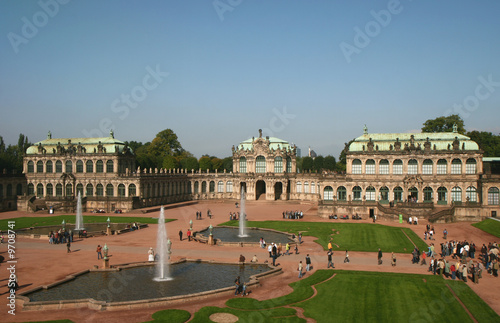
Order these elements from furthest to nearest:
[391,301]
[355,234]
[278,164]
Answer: [278,164] < [355,234] < [391,301]

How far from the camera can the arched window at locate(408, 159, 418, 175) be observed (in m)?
79.6

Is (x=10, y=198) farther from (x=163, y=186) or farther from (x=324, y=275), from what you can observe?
(x=324, y=275)

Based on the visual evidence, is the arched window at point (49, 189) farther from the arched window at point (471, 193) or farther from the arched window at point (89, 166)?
the arched window at point (471, 193)

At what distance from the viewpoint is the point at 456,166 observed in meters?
77.7

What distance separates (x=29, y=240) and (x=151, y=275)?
25488 mm

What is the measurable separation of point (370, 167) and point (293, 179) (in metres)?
29.5

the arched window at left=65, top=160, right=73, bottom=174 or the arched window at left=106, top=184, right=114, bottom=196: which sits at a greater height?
the arched window at left=65, top=160, right=73, bottom=174

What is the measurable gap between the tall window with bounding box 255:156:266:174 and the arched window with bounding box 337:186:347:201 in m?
30.7

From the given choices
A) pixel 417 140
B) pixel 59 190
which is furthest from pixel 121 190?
pixel 417 140

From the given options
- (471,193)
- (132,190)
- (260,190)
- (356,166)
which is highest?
(356,166)

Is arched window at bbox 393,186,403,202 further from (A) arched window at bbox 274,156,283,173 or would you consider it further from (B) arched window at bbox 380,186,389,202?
(A) arched window at bbox 274,156,283,173

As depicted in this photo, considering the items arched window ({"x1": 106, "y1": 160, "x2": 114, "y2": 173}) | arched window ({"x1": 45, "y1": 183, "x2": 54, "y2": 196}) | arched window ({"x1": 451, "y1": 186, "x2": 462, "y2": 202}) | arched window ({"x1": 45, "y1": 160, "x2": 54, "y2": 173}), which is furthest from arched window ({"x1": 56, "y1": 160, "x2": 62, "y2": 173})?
arched window ({"x1": 451, "y1": 186, "x2": 462, "y2": 202})

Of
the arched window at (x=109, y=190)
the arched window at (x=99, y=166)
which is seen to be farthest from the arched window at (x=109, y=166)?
the arched window at (x=109, y=190)

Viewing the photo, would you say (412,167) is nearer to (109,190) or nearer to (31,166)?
(109,190)
